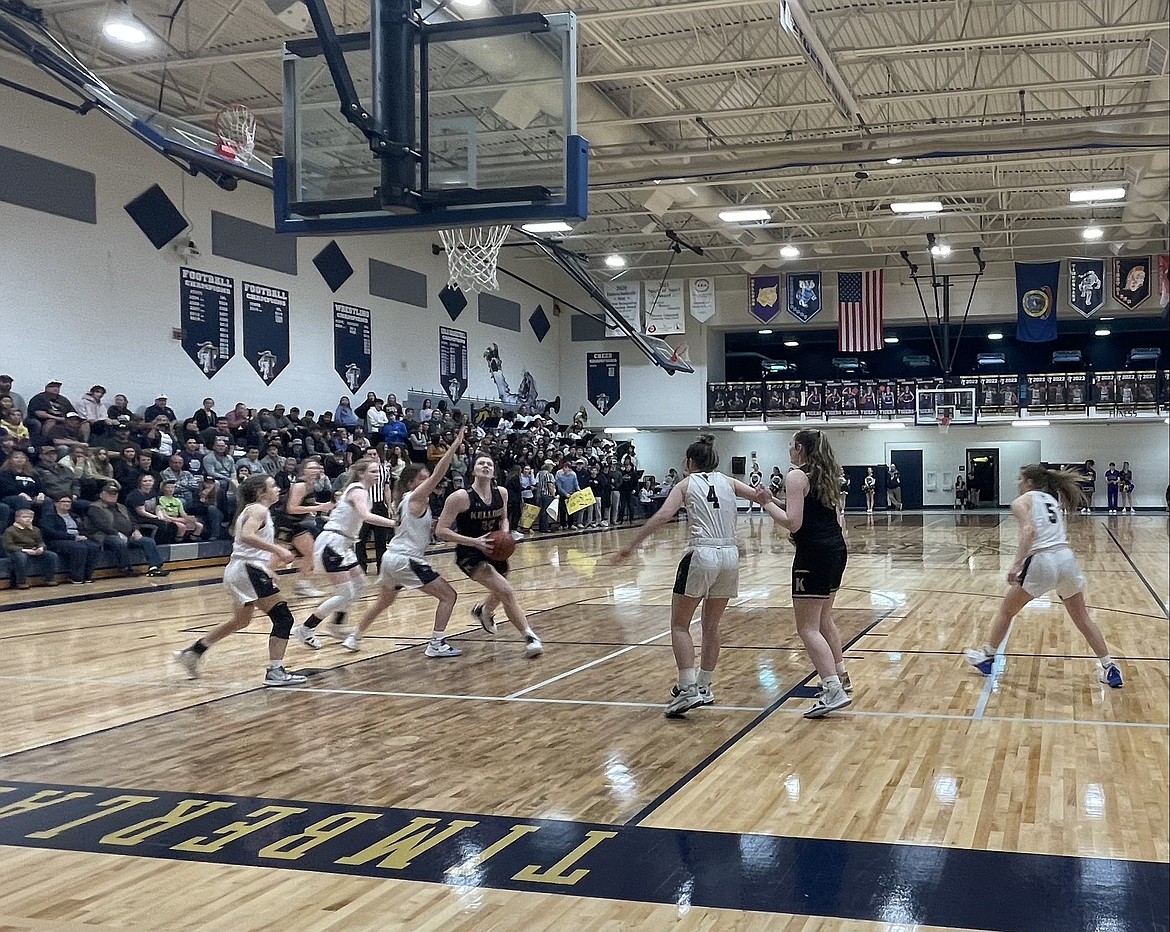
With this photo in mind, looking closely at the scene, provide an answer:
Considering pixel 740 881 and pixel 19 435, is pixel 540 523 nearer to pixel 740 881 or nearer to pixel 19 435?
pixel 19 435

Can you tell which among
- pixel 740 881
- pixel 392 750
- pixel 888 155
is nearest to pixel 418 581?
pixel 392 750

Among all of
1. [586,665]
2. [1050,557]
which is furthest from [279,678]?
[1050,557]

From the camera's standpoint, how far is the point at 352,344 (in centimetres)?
2606

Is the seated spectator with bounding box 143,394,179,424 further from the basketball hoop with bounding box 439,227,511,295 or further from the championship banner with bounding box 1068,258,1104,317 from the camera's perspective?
the championship banner with bounding box 1068,258,1104,317

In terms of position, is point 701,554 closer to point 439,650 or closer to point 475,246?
point 439,650

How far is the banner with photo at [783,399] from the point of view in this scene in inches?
1475

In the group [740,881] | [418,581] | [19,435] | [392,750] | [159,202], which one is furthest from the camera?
[159,202]

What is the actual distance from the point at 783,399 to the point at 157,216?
22291 millimetres

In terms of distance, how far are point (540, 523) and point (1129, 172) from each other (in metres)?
15.4

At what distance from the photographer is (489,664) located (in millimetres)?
8836

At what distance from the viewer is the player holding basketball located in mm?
6742

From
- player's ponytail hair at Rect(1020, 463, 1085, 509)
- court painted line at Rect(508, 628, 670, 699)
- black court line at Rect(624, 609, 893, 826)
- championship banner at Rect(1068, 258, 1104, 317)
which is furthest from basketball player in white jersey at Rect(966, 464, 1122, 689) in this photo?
championship banner at Rect(1068, 258, 1104, 317)

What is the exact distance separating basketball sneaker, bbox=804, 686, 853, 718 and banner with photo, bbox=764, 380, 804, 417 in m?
31.2

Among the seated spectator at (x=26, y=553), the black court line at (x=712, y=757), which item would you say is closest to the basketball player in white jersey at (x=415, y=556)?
the black court line at (x=712, y=757)
